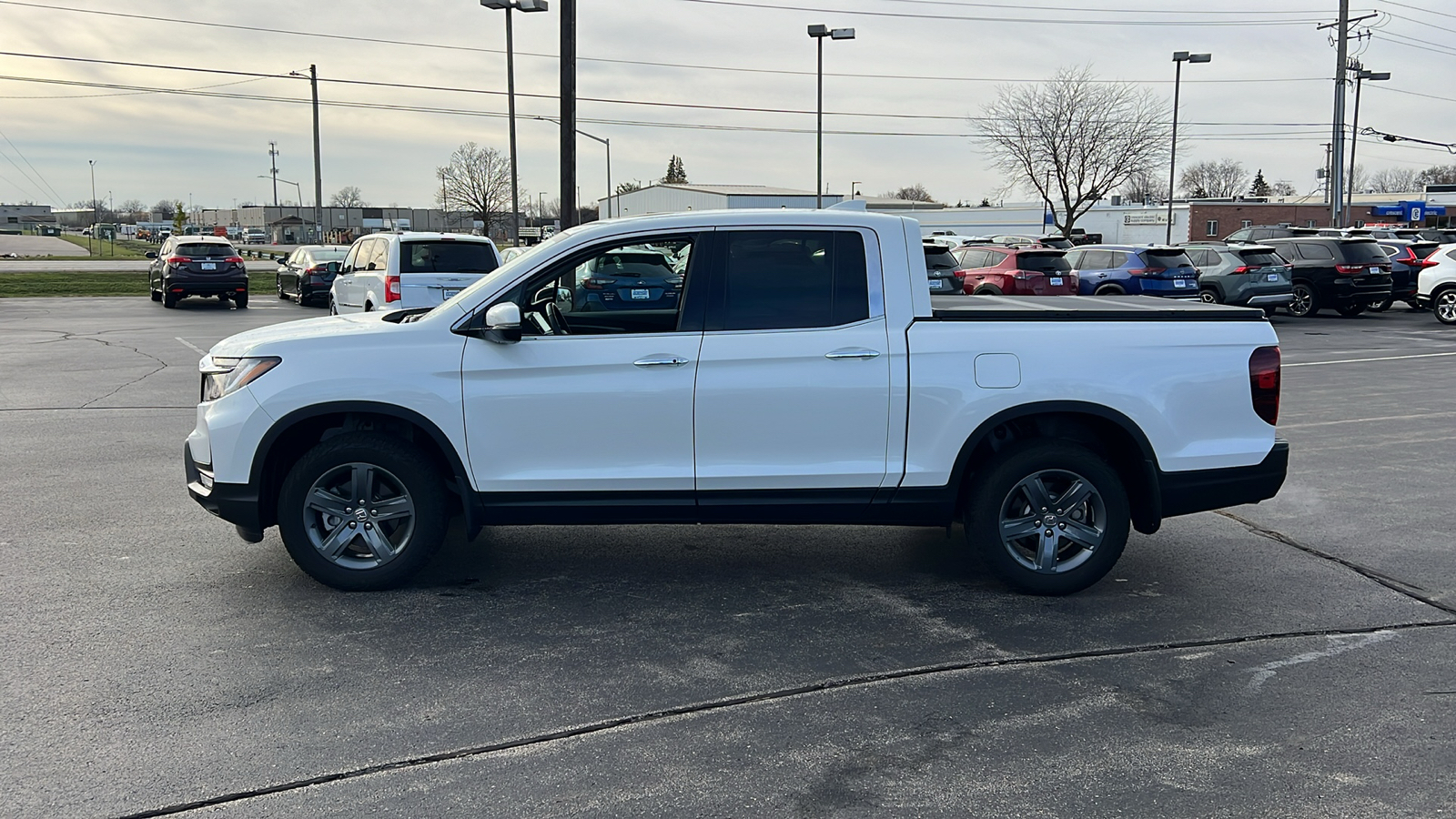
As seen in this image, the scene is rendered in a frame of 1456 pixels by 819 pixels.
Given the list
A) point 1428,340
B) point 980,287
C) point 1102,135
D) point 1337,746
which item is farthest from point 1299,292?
point 1102,135

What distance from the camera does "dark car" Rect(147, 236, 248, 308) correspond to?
27.4m

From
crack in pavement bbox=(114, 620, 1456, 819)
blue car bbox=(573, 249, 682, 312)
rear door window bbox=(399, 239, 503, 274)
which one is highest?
rear door window bbox=(399, 239, 503, 274)

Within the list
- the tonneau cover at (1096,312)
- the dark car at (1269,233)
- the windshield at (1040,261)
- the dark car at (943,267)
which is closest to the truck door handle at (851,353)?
the tonneau cover at (1096,312)

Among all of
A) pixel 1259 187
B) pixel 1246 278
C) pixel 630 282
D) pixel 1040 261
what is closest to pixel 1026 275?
pixel 1040 261

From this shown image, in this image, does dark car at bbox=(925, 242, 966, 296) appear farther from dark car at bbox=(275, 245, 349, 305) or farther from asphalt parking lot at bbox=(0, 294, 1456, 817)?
Result: dark car at bbox=(275, 245, 349, 305)

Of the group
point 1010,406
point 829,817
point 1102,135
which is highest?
point 1102,135

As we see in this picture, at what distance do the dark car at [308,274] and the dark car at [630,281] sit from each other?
2196cm

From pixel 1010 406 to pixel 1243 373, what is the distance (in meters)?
1.18

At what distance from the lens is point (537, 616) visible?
5.37 m

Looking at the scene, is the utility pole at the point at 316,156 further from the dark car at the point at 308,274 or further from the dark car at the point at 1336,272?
the dark car at the point at 1336,272

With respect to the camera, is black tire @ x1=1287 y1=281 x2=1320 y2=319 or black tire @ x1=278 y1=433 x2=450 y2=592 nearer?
black tire @ x1=278 y1=433 x2=450 y2=592

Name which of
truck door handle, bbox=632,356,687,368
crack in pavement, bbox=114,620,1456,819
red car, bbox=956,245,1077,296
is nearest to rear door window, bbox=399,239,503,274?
red car, bbox=956,245,1077,296

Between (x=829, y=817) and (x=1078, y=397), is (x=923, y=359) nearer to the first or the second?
(x=1078, y=397)

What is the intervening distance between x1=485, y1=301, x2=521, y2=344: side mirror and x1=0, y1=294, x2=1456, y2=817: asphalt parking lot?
1260 mm
